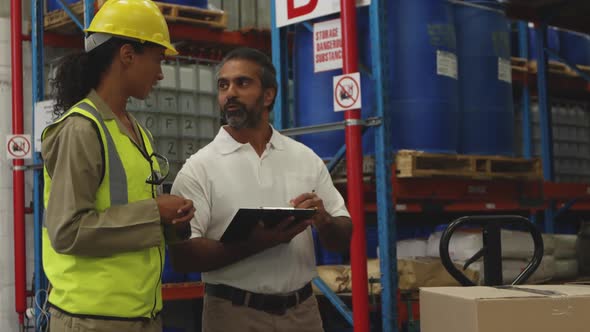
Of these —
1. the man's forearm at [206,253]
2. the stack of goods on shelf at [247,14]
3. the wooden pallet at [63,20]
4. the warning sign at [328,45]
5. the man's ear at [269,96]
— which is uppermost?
the stack of goods on shelf at [247,14]

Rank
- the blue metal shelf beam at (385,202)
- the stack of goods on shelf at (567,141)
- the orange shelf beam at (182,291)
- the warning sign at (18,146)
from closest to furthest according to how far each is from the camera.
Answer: the blue metal shelf beam at (385,202), the orange shelf beam at (182,291), the warning sign at (18,146), the stack of goods on shelf at (567,141)

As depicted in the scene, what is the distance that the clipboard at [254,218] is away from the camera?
2.90 m

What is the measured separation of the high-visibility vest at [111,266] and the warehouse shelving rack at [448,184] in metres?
2.72

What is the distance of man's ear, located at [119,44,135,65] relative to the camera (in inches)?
108

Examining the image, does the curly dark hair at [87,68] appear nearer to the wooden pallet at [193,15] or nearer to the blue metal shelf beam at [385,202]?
the blue metal shelf beam at [385,202]

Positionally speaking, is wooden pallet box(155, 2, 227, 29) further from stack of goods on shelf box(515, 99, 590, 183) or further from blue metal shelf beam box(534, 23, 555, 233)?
stack of goods on shelf box(515, 99, 590, 183)

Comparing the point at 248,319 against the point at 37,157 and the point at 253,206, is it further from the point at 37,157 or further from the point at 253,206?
the point at 37,157

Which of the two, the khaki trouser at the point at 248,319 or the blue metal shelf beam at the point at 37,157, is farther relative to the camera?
the blue metal shelf beam at the point at 37,157

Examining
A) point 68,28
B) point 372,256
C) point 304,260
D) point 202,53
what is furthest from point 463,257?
point 68,28

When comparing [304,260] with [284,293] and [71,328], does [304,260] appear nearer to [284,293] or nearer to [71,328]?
[284,293]

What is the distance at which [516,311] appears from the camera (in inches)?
86.0

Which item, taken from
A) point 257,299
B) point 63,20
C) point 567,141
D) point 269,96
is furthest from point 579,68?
point 257,299

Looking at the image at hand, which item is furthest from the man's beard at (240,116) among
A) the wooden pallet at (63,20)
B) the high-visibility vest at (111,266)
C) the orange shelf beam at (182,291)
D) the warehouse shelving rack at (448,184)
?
the wooden pallet at (63,20)

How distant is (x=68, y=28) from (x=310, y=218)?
529 cm
